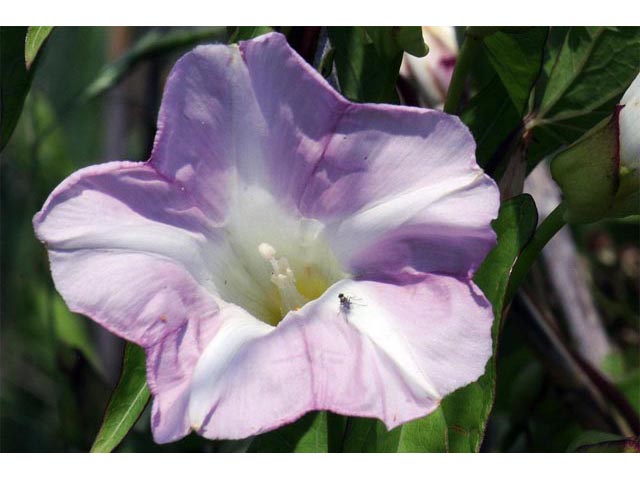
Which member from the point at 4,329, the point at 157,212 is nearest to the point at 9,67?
the point at 157,212

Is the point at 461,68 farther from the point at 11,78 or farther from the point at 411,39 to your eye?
the point at 11,78

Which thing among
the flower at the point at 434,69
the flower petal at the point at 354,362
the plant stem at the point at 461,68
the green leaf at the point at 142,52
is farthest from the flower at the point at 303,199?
the green leaf at the point at 142,52

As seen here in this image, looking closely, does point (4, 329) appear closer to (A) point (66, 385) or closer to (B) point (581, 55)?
(A) point (66, 385)

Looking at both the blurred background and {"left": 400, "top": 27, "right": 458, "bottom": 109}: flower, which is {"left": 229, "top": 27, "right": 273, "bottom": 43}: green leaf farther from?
{"left": 400, "top": 27, "right": 458, "bottom": 109}: flower

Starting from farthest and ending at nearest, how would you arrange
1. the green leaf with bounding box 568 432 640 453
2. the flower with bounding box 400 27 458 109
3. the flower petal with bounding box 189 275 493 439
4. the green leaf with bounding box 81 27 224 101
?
the green leaf with bounding box 81 27 224 101 → the flower with bounding box 400 27 458 109 → the green leaf with bounding box 568 432 640 453 → the flower petal with bounding box 189 275 493 439

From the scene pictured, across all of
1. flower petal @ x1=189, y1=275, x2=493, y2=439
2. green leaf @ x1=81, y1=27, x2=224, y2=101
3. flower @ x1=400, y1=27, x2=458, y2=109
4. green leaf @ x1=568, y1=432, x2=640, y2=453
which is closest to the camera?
flower petal @ x1=189, y1=275, x2=493, y2=439

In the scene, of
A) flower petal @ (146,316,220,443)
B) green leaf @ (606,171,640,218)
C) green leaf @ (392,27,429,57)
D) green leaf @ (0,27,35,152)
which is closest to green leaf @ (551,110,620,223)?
green leaf @ (606,171,640,218)

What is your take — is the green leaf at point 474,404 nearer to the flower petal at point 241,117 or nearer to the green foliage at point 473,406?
the green foliage at point 473,406
